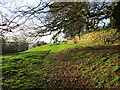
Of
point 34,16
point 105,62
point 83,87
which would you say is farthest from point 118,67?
point 34,16

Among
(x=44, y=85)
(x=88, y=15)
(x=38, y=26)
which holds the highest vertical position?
(x=88, y=15)

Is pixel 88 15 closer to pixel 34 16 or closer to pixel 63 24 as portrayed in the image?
pixel 63 24

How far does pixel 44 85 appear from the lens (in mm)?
5441

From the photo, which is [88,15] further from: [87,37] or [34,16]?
[87,37]

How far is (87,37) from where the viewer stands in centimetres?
1466

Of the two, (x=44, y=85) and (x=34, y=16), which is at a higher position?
(x=34, y=16)

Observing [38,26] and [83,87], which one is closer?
[38,26]

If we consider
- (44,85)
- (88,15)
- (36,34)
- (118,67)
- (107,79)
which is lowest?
(44,85)

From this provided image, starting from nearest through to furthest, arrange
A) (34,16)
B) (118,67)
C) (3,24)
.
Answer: (3,24)
(34,16)
(118,67)

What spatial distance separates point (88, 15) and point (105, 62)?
2707 millimetres

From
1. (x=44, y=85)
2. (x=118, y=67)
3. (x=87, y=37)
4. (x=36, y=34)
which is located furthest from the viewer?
(x=87, y=37)

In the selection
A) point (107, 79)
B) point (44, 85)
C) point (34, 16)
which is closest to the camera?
point (34, 16)

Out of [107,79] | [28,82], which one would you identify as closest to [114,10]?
[107,79]

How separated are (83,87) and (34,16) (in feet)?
10.7
